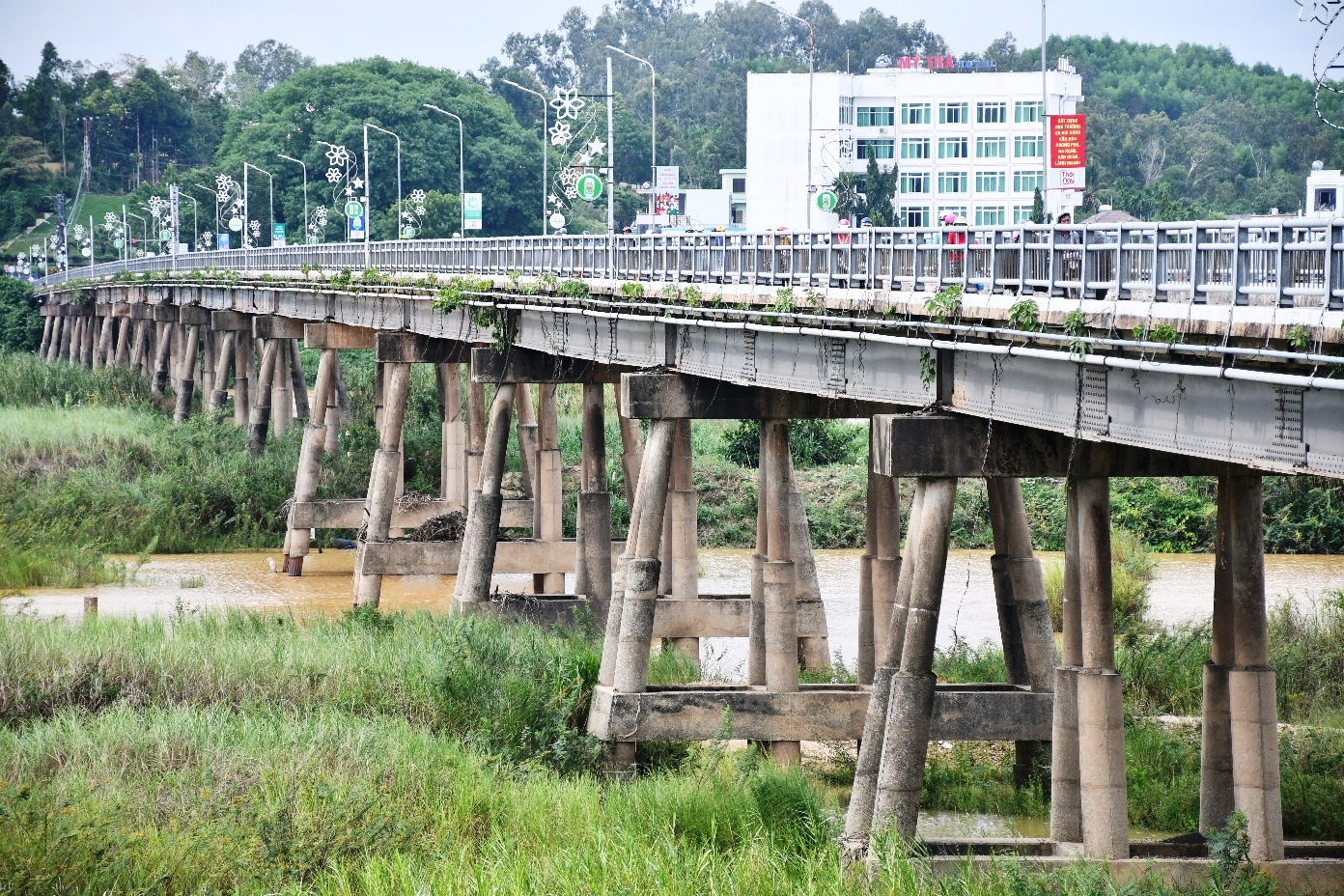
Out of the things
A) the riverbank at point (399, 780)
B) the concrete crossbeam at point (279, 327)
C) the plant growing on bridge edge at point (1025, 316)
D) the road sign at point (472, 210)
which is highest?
the road sign at point (472, 210)

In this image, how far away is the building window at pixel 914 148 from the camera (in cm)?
7931

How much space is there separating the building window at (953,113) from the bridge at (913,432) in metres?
48.0

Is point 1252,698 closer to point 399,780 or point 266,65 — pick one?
point 399,780

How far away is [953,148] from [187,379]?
116 feet

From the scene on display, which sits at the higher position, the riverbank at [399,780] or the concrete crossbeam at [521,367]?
the concrete crossbeam at [521,367]

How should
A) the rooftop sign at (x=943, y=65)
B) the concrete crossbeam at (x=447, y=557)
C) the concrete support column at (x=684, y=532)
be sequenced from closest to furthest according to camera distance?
the concrete support column at (x=684, y=532) < the concrete crossbeam at (x=447, y=557) < the rooftop sign at (x=943, y=65)

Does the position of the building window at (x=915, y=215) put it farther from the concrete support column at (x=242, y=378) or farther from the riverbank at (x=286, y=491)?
the concrete support column at (x=242, y=378)

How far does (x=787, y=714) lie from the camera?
66.6 ft

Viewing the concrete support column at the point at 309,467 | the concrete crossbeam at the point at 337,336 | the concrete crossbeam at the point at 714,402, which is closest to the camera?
the concrete crossbeam at the point at 714,402

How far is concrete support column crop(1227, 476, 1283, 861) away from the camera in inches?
611

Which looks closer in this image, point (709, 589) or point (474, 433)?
point (474, 433)

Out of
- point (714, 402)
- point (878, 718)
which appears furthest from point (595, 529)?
point (878, 718)

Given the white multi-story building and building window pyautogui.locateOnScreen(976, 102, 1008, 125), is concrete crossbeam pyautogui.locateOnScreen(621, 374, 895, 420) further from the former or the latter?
building window pyautogui.locateOnScreen(976, 102, 1008, 125)

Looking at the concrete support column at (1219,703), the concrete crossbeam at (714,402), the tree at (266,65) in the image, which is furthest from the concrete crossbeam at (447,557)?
the tree at (266,65)
